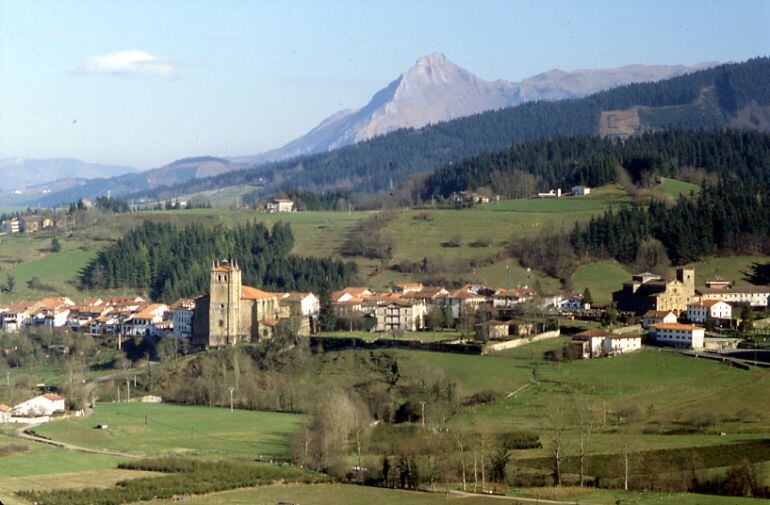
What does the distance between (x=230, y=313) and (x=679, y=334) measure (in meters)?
27.2

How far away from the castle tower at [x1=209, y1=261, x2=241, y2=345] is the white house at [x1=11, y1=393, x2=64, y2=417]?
53.0 feet

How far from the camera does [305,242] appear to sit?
354 ft

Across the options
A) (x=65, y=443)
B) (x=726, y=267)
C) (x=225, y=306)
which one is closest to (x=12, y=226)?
(x=225, y=306)

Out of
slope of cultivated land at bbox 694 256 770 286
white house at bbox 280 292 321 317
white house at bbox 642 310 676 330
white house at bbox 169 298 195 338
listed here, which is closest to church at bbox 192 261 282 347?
white house at bbox 169 298 195 338

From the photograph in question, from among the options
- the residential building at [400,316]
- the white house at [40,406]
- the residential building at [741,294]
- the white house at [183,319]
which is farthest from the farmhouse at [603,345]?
the white house at [183,319]

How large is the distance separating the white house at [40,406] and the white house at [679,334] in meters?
27.6

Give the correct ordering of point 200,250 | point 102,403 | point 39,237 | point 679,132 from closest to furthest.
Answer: point 102,403
point 200,250
point 39,237
point 679,132

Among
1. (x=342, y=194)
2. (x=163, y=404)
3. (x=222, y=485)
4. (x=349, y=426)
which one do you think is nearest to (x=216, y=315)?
(x=163, y=404)

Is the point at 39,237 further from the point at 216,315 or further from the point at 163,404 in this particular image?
the point at 163,404

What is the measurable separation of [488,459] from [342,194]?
101 metres

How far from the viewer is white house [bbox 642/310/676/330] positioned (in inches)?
2741

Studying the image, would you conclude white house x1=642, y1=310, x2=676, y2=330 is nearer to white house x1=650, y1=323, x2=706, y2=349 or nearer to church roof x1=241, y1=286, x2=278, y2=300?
white house x1=650, y1=323, x2=706, y2=349

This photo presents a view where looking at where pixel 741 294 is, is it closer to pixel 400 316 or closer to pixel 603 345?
pixel 603 345

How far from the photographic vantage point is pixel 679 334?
2589 inches
